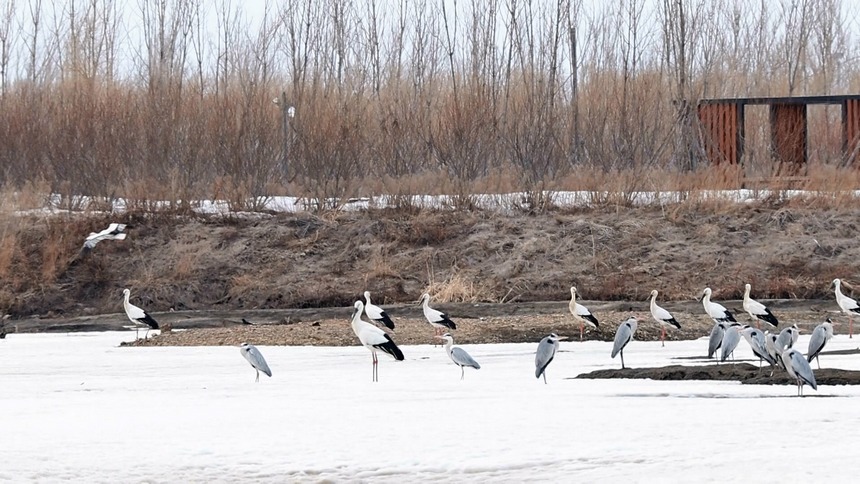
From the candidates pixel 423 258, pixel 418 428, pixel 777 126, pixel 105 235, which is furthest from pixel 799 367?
pixel 777 126

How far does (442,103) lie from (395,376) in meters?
18.3

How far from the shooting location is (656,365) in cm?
1519

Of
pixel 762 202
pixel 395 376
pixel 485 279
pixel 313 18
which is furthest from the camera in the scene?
pixel 313 18

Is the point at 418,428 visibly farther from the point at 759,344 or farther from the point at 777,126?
the point at 777,126

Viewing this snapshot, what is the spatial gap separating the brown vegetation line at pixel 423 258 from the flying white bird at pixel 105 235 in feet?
0.62

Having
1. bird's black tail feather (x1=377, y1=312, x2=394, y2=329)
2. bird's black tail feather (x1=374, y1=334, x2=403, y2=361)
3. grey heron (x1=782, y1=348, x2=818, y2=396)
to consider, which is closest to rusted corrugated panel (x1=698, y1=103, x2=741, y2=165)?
bird's black tail feather (x1=377, y1=312, x2=394, y2=329)

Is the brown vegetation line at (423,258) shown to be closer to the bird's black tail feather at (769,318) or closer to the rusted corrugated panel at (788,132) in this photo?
the rusted corrugated panel at (788,132)

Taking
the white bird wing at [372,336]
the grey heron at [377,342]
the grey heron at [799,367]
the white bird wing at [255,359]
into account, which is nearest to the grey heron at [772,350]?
the grey heron at [799,367]

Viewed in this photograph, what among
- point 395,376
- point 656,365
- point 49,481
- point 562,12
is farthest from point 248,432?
point 562,12

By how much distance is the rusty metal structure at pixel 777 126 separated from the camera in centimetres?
3147

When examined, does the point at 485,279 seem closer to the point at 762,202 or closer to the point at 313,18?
the point at 762,202

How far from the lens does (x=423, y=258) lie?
27.2m

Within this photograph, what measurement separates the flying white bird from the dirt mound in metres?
16.4

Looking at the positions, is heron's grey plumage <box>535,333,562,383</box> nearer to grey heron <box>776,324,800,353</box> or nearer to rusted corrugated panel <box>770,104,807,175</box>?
grey heron <box>776,324,800,353</box>
